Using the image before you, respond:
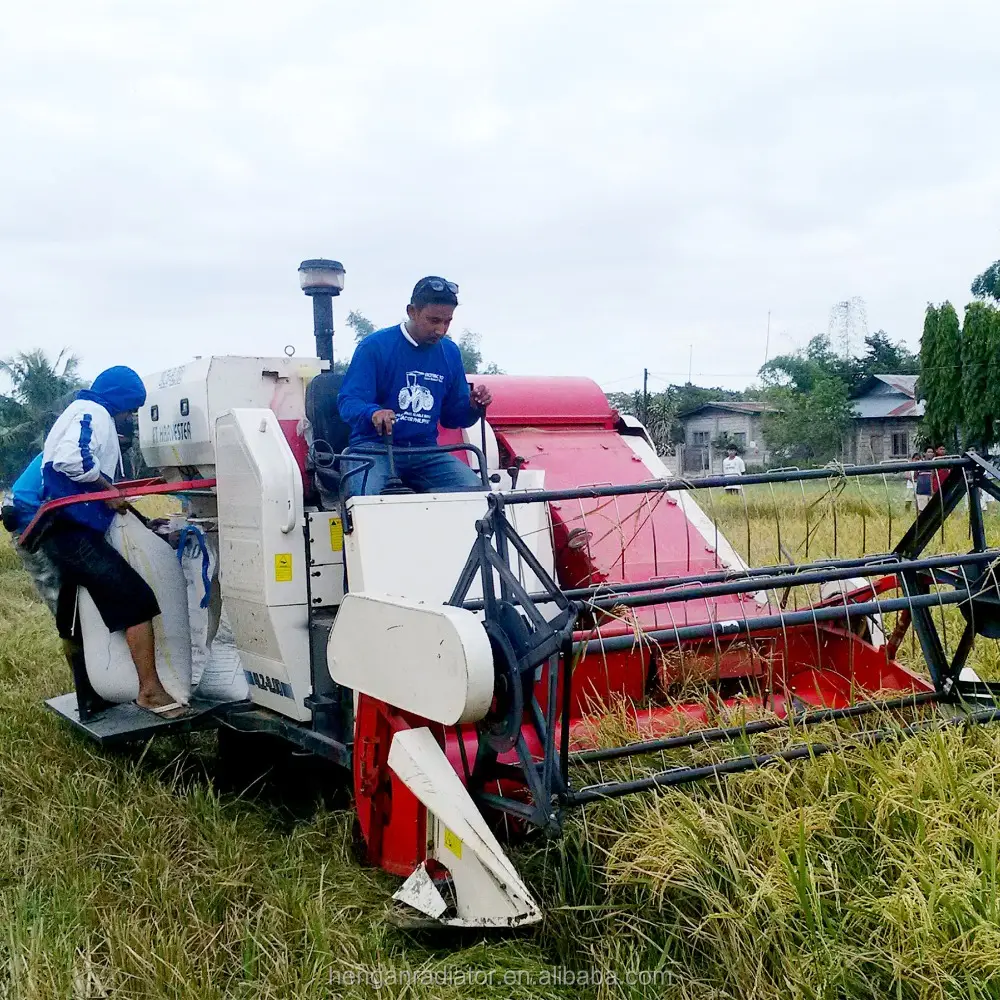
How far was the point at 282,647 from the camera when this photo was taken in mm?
3936

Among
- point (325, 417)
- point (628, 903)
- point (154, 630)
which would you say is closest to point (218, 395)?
point (325, 417)

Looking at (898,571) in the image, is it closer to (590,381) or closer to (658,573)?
(658,573)

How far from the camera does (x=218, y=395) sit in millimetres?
4531

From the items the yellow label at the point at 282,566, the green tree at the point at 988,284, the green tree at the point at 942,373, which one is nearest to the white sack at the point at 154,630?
the yellow label at the point at 282,566

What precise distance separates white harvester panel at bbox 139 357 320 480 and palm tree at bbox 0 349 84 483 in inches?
1136

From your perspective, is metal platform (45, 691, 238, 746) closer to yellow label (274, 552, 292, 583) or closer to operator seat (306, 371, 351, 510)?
yellow label (274, 552, 292, 583)

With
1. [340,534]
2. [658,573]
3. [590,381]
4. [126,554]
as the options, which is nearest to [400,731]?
[340,534]

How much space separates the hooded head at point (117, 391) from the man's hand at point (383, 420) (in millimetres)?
1556

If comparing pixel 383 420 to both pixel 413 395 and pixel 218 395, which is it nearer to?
pixel 413 395

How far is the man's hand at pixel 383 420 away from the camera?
153 inches

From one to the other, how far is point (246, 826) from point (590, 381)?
2915 millimetres

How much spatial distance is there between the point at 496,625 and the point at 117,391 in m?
2.68

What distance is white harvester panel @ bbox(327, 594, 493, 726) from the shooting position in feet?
8.97

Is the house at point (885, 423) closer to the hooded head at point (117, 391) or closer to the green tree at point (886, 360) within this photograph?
the green tree at point (886, 360)
